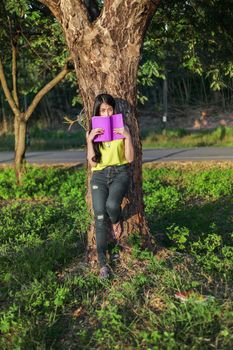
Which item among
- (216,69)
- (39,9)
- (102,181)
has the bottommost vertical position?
(102,181)

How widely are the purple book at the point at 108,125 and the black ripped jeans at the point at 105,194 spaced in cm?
30

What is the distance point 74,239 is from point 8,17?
7299 mm

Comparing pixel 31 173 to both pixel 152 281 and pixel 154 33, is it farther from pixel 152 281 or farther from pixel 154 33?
pixel 152 281

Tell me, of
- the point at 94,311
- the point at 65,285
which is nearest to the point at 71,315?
the point at 94,311

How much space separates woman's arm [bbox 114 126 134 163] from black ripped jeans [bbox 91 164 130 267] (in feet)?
0.41

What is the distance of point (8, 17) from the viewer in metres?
12.2

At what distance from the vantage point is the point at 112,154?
5.14 m

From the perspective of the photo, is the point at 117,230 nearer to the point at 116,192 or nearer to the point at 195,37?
the point at 116,192

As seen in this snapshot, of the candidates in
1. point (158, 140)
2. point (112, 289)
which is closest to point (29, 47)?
point (112, 289)

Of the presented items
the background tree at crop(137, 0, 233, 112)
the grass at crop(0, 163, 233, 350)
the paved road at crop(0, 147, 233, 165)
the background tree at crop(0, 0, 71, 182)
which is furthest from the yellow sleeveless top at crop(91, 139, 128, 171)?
the paved road at crop(0, 147, 233, 165)

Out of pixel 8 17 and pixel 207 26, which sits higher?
pixel 8 17

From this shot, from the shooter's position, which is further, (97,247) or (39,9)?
(39,9)

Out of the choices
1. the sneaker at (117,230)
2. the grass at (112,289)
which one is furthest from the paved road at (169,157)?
the sneaker at (117,230)

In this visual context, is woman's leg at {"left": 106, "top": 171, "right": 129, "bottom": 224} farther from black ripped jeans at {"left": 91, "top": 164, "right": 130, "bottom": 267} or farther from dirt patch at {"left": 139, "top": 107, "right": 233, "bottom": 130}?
dirt patch at {"left": 139, "top": 107, "right": 233, "bottom": 130}
